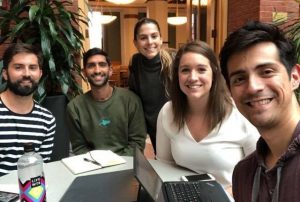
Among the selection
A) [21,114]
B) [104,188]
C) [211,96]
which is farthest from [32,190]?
[211,96]

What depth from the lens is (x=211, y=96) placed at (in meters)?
1.67

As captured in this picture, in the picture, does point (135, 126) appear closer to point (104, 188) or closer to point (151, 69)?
point (151, 69)

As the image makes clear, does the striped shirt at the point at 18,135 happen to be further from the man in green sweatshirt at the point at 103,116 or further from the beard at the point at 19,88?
the man in green sweatshirt at the point at 103,116

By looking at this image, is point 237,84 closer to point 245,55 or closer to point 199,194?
point 245,55

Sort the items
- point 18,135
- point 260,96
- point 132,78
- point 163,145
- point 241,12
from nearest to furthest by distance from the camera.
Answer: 1. point 260,96
2. point 163,145
3. point 18,135
4. point 132,78
5. point 241,12

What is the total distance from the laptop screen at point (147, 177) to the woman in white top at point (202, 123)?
31 centimetres

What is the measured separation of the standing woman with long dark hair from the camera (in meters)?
2.30

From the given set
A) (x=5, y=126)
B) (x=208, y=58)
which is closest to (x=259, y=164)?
(x=208, y=58)

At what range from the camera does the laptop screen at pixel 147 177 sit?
116cm

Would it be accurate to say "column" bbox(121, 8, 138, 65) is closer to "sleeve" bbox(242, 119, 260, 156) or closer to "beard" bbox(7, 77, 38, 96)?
"beard" bbox(7, 77, 38, 96)

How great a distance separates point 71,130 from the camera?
7.33 feet

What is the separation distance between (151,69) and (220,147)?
3.39 feet

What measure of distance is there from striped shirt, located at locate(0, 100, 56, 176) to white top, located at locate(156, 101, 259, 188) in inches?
35.1

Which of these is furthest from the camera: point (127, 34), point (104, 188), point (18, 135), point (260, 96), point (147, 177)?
point (127, 34)
